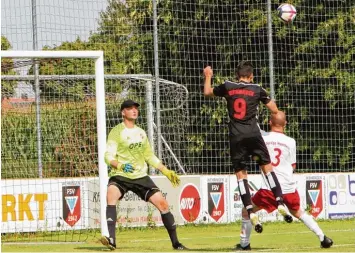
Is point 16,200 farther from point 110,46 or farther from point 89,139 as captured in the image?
point 110,46

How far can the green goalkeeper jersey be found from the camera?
14695mm

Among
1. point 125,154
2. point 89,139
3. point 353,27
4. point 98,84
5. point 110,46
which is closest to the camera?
point 125,154

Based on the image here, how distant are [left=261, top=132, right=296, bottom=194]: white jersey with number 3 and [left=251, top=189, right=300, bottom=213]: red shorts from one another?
0.26ft

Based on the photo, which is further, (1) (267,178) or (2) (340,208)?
(2) (340,208)

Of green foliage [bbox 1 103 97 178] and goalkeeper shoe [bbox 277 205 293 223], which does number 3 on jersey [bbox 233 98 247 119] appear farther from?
green foliage [bbox 1 103 97 178]

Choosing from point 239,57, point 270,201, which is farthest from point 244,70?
point 239,57

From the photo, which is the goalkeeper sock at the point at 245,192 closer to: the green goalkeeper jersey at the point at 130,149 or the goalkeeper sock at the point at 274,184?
the goalkeeper sock at the point at 274,184

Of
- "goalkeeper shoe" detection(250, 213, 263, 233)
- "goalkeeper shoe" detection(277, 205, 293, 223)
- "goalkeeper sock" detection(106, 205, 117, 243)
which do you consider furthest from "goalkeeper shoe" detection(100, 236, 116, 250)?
"goalkeeper shoe" detection(277, 205, 293, 223)

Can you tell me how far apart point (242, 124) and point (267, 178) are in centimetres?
77

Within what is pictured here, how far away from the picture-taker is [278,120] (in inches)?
565

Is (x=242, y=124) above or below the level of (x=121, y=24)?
below

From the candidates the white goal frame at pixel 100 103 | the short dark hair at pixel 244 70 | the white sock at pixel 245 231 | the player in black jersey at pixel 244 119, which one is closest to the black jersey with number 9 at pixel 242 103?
the player in black jersey at pixel 244 119

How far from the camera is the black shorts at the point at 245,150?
13656 mm

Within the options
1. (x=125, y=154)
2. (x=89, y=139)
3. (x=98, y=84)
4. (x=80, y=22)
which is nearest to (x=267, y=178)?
(x=125, y=154)
